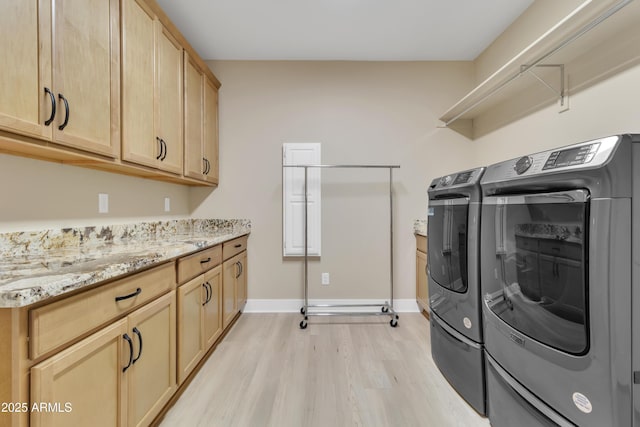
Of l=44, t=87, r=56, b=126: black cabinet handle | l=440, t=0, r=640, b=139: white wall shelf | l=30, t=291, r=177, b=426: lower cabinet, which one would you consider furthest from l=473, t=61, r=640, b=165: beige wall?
l=44, t=87, r=56, b=126: black cabinet handle

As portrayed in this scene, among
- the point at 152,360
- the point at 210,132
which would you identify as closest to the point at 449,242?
the point at 152,360

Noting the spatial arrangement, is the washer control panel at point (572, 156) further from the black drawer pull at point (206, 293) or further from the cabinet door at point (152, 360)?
the black drawer pull at point (206, 293)

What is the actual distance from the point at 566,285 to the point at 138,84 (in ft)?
7.31

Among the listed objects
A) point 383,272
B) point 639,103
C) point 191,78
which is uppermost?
point 191,78

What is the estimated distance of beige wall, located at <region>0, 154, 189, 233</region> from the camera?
4.21 feet

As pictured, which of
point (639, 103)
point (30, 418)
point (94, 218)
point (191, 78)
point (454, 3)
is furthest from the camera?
point (191, 78)

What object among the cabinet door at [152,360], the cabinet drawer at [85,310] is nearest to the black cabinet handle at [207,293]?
the cabinet door at [152,360]

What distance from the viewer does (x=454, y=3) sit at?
2.13 m

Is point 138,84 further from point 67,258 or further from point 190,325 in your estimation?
point 190,325

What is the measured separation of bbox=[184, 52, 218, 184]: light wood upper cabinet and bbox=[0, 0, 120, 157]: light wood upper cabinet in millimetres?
774

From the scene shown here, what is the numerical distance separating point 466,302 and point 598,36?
1592 mm

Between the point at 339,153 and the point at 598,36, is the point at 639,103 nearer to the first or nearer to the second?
the point at 598,36

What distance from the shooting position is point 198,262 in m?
1.81

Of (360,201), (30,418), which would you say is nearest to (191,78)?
(360,201)
